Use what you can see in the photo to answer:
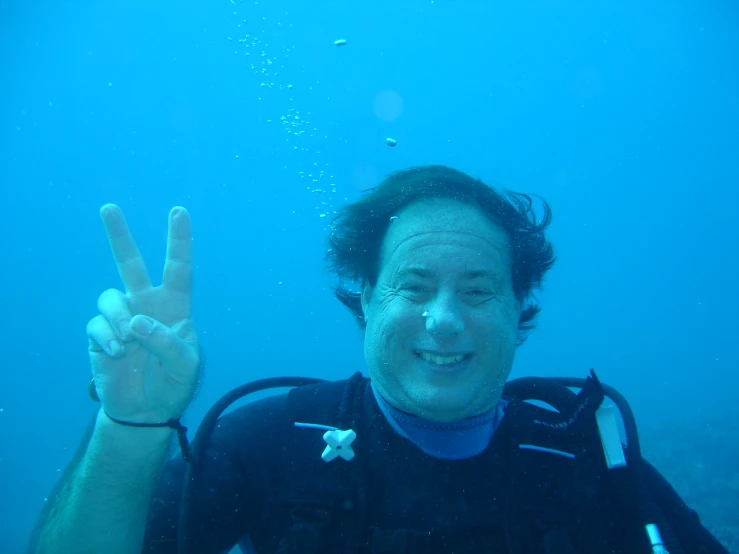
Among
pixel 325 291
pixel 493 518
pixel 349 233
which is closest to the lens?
pixel 493 518

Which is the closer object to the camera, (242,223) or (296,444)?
(296,444)

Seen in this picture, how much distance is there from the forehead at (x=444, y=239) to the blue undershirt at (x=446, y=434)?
90cm

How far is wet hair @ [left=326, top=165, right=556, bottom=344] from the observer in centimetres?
301

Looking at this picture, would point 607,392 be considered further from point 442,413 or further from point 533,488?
point 442,413

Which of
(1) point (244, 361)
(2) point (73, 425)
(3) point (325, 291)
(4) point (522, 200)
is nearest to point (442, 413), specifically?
(4) point (522, 200)

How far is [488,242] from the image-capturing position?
2.77 m

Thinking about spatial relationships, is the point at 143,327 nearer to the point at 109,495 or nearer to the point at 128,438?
the point at 128,438

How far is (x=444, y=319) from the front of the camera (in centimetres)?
234

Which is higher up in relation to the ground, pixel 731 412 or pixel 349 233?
pixel 731 412

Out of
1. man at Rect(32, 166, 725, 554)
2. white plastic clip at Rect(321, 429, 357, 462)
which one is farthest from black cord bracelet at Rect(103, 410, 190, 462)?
white plastic clip at Rect(321, 429, 357, 462)

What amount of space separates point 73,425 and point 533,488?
241 ft

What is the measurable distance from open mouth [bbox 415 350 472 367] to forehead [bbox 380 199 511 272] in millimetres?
516

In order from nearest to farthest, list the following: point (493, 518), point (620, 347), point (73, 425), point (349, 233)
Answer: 1. point (493, 518)
2. point (349, 233)
3. point (73, 425)
4. point (620, 347)

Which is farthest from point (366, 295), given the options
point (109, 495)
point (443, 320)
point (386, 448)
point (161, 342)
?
point (109, 495)
